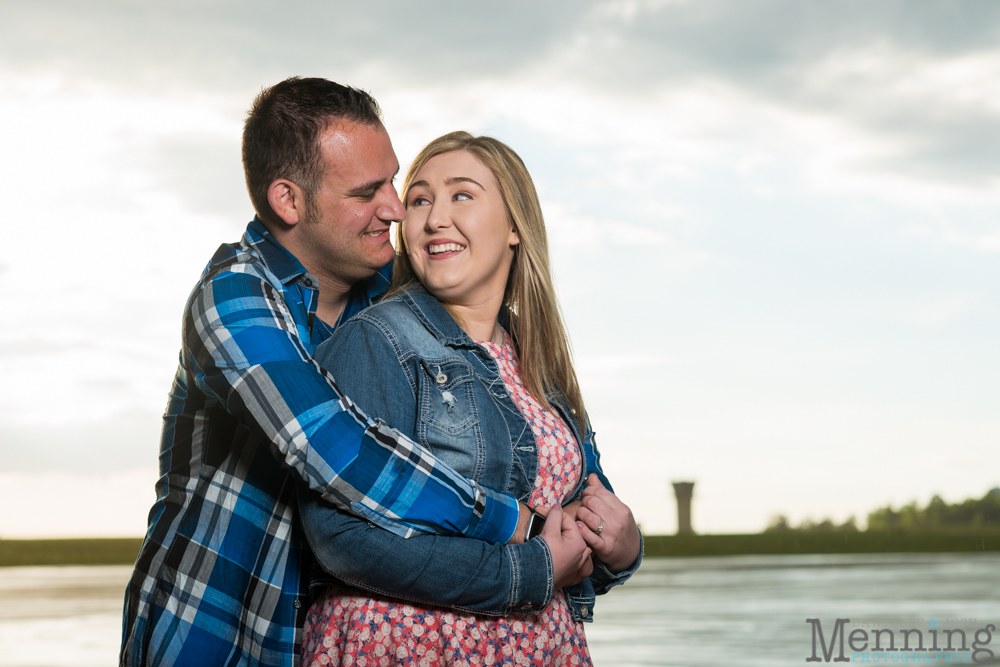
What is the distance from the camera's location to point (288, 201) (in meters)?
2.41

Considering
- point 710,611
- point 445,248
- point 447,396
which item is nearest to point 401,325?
point 447,396

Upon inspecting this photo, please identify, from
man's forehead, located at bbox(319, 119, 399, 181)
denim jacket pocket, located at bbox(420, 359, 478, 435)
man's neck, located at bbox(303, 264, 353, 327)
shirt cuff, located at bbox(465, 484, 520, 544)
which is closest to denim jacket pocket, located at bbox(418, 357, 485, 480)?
denim jacket pocket, located at bbox(420, 359, 478, 435)

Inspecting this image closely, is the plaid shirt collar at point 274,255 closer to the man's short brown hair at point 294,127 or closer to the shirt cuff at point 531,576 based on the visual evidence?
the man's short brown hair at point 294,127

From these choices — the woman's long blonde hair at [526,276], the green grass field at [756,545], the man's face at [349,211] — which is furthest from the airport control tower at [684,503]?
the man's face at [349,211]

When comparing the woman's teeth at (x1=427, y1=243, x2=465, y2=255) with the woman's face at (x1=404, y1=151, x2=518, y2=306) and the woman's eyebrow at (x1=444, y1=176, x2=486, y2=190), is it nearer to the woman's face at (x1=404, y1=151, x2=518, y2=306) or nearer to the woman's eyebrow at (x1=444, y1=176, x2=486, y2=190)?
the woman's face at (x1=404, y1=151, x2=518, y2=306)

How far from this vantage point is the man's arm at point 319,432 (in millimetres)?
1803

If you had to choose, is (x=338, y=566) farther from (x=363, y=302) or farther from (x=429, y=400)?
(x=363, y=302)

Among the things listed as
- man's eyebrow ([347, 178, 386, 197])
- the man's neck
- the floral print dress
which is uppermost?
man's eyebrow ([347, 178, 386, 197])

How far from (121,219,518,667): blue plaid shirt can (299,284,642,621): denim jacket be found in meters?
0.06

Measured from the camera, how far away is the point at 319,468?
1.79 meters

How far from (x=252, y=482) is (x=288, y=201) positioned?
758mm

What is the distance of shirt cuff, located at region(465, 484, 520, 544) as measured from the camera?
75.5 inches

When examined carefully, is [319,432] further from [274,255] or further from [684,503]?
[684,503]

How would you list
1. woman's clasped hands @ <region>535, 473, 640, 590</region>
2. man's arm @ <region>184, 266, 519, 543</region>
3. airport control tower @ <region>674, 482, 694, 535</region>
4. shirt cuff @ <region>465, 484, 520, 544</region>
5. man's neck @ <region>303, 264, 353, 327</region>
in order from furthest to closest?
airport control tower @ <region>674, 482, 694, 535</region>
man's neck @ <region>303, 264, 353, 327</region>
woman's clasped hands @ <region>535, 473, 640, 590</region>
shirt cuff @ <region>465, 484, 520, 544</region>
man's arm @ <region>184, 266, 519, 543</region>
